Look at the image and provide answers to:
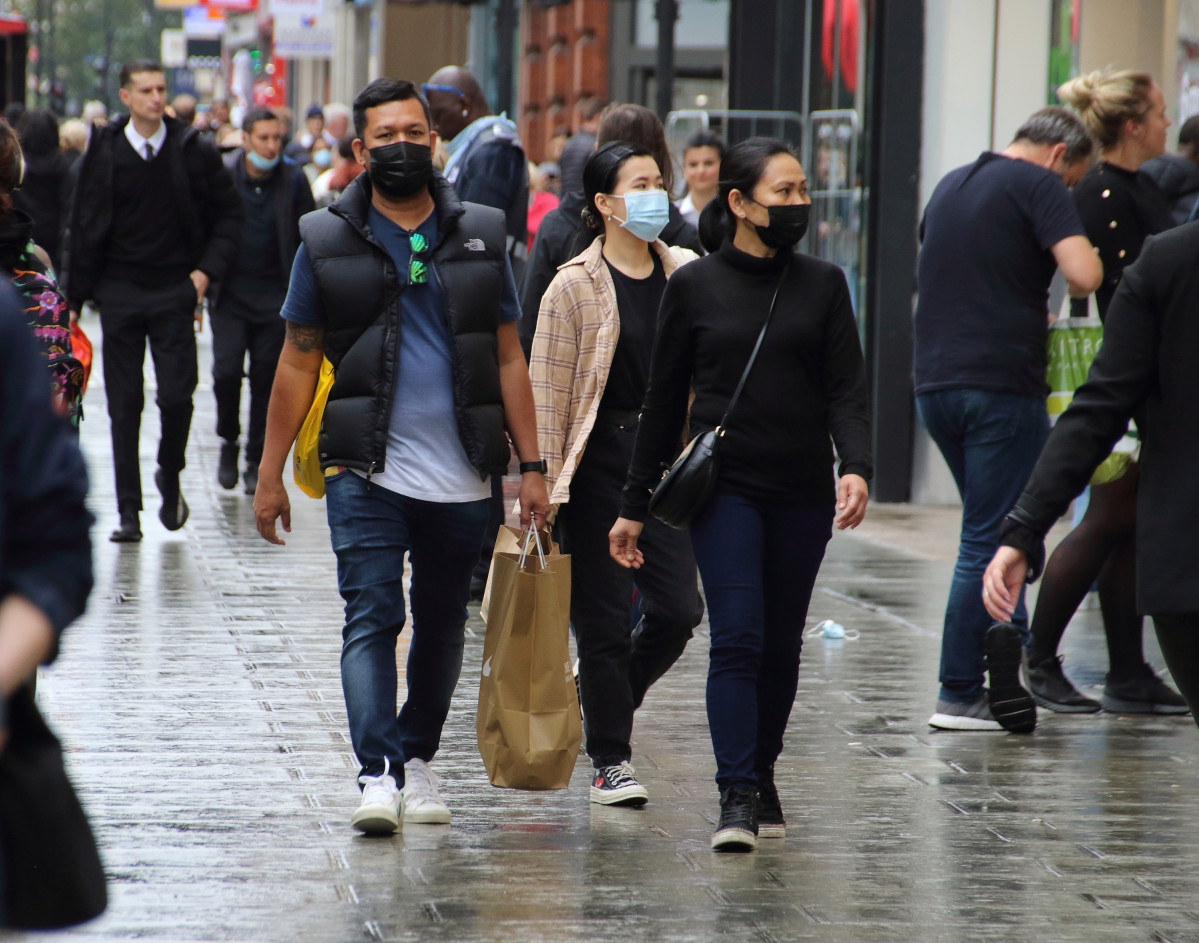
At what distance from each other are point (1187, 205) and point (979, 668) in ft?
8.72

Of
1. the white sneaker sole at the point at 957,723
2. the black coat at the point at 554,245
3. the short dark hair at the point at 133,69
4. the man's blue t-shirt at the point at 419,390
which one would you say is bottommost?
the white sneaker sole at the point at 957,723

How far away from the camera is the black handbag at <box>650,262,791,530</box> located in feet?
16.6

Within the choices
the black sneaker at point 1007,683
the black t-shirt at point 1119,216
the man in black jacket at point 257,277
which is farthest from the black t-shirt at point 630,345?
the man in black jacket at point 257,277

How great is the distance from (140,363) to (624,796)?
5508mm

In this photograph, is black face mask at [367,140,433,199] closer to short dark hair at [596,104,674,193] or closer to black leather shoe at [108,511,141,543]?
short dark hair at [596,104,674,193]

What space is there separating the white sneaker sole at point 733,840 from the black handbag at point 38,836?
9.08 ft

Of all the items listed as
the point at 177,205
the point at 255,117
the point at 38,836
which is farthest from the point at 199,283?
the point at 38,836

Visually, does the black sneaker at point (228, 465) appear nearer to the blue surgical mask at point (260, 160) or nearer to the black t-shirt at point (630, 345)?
the blue surgical mask at point (260, 160)

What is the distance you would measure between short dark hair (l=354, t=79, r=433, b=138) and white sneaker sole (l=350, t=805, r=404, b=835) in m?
1.76

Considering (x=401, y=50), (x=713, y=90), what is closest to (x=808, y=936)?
(x=713, y=90)

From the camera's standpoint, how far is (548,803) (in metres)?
5.69

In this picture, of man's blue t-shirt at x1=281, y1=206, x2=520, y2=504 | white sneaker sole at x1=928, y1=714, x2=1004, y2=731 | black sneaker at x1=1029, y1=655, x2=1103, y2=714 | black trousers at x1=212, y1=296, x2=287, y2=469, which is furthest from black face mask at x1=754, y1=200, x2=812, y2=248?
black trousers at x1=212, y1=296, x2=287, y2=469

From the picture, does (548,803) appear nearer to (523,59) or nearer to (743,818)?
(743,818)

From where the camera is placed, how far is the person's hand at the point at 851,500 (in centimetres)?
509
